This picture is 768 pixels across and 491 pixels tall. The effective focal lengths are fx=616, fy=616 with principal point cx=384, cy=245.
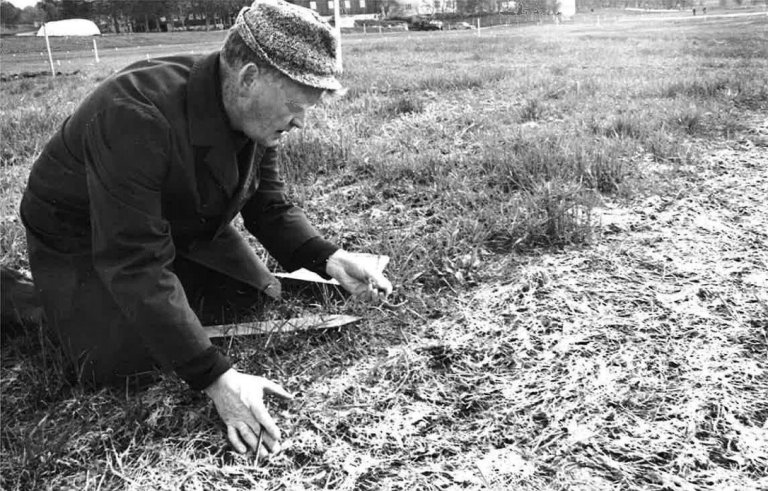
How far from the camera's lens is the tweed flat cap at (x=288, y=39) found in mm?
1478

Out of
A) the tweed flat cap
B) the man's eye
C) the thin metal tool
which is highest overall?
the tweed flat cap

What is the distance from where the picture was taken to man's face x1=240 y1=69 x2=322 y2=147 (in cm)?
155

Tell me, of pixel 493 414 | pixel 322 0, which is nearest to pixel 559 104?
pixel 322 0

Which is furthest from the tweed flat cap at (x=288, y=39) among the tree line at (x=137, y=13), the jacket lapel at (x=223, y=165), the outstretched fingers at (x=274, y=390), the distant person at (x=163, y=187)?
the tree line at (x=137, y=13)

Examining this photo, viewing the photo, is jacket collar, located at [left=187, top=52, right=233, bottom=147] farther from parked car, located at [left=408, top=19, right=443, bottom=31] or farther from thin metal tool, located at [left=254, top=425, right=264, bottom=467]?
parked car, located at [left=408, top=19, right=443, bottom=31]

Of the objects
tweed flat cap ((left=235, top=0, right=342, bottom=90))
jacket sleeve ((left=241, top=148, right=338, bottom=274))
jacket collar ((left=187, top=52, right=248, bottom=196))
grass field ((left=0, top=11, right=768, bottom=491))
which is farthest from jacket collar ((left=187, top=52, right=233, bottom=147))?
grass field ((left=0, top=11, right=768, bottom=491))

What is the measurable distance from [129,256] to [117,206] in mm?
122

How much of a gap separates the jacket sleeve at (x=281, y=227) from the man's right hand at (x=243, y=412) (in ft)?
1.96

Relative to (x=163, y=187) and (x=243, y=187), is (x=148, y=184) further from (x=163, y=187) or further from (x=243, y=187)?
(x=243, y=187)

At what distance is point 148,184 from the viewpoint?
150 centimetres

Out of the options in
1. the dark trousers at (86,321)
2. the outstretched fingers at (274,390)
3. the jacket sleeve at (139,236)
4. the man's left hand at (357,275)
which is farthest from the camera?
the man's left hand at (357,275)

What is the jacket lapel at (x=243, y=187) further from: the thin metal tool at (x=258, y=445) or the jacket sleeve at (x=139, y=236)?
the thin metal tool at (x=258, y=445)

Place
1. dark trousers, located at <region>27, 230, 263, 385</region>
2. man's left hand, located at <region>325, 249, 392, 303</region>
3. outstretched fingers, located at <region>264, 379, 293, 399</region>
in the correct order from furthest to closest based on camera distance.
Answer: man's left hand, located at <region>325, 249, 392, 303</region>
dark trousers, located at <region>27, 230, 263, 385</region>
outstretched fingers, located at <region>264, 379, 293, 399</region>

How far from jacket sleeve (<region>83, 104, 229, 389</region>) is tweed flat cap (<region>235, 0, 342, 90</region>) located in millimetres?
315
